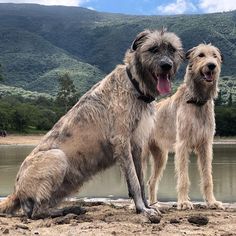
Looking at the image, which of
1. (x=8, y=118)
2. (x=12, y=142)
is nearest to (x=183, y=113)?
(x=12, y=142)

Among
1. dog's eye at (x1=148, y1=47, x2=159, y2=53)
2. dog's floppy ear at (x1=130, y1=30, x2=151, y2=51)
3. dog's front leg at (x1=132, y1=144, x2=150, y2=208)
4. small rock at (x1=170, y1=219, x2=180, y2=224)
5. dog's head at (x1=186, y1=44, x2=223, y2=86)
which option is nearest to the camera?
small rock at (x1=170, y1=219, x2=180, y2=224)

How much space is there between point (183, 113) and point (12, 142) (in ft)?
152

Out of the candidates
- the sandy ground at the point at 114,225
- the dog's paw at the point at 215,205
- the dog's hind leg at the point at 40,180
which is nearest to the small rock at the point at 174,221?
the sandy ground at the point at 114,225

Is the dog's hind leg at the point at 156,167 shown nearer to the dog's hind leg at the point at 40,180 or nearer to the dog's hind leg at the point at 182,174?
the dog's hind leg at the point at 182,174

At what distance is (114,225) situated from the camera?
616 centimetres

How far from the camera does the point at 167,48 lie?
691cm

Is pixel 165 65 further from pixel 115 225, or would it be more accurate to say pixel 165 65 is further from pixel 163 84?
pixel 115 225

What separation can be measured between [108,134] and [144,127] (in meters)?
0.49

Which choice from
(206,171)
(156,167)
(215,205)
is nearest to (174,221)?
(215,205)

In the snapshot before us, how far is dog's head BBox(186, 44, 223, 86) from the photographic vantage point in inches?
344

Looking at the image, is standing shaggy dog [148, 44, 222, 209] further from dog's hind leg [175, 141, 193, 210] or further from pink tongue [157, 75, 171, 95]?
pink tongue [157, 75, 171, 95]

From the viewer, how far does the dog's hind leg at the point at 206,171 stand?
8.91m

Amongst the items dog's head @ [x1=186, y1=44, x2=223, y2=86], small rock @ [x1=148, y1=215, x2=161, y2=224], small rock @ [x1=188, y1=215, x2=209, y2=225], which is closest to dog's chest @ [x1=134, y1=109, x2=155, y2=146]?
small rock @ [x1=148, y1=215, x2=161, y2=224]

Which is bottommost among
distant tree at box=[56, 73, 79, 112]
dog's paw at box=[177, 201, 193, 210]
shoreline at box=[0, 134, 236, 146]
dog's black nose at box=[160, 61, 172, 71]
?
shoreline at box=[0, 134, 236, 146]
